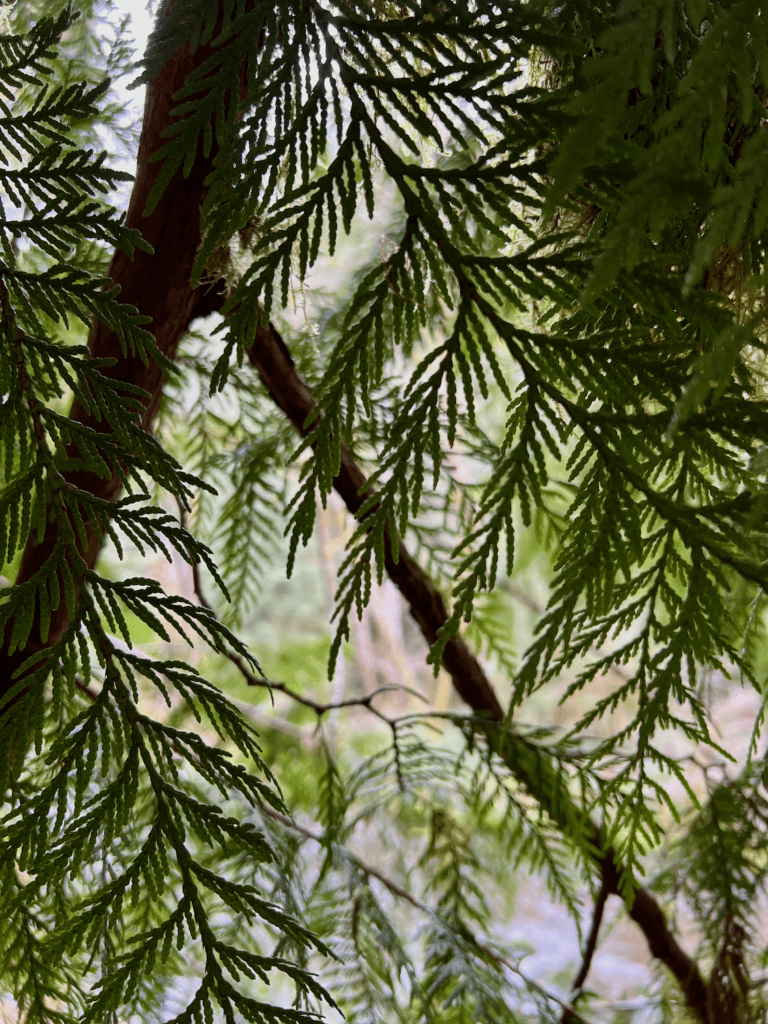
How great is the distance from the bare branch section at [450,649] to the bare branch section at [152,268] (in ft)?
0.41

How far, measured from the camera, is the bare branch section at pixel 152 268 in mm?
581

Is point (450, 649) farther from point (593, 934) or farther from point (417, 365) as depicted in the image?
point (417, 365)

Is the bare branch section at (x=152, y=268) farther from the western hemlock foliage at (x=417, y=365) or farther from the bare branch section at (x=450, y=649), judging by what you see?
the bare branch section at (x=450, y=649)

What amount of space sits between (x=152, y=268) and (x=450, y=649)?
518 millimetres

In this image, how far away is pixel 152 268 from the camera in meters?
0.61

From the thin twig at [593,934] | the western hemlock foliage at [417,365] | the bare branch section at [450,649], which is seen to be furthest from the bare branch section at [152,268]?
the thin twig at [593,934]

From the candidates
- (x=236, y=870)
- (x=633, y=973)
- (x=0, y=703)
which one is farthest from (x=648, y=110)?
(x=633, y=973)

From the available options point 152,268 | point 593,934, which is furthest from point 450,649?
point 152,268

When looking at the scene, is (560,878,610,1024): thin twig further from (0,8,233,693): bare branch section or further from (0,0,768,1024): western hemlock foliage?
(0,8,233,693): bare branch section

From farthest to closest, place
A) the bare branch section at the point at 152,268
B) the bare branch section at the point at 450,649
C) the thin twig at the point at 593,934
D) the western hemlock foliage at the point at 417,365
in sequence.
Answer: the thin twig at the point at 593,934, the bare branch section at the point at 450,649, the bare branch section at the point at 152,268, the western hemlock foliage at the point at 417,365

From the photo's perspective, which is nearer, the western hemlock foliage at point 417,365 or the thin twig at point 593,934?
the western hemlock foliage at point 417,365

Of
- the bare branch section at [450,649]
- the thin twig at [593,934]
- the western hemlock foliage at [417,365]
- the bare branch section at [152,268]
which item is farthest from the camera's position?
the thin twig at [593,934]

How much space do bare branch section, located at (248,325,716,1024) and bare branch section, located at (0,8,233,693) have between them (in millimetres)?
125

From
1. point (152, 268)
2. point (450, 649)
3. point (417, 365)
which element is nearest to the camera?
point (417, 365)
